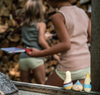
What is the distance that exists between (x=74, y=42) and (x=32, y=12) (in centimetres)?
79

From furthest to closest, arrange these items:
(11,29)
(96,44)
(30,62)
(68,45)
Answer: (11,29), (30,62), (68,45), (96,44)

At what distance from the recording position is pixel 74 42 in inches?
38.1

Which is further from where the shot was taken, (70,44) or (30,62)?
(30,62)

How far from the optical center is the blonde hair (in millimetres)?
1599

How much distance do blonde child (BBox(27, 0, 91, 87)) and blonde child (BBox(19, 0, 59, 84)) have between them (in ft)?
1.83

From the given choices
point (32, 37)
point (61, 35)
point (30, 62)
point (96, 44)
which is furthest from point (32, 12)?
point (96, 44)

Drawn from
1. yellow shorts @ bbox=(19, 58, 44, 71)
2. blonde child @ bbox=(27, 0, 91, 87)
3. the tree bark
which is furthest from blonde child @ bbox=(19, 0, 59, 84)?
the tree bark

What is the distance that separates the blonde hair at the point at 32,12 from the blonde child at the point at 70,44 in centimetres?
62

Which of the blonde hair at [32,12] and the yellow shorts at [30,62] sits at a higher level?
the blonde hair at [32,12]

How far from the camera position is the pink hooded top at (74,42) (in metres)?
0.95

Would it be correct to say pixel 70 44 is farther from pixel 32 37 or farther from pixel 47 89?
pixel 32 37

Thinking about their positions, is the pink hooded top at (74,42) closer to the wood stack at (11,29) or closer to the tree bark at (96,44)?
the tree bark at (96,44)

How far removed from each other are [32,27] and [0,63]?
128cm

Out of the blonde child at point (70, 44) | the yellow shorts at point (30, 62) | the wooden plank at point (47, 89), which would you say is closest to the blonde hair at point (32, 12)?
the yellow shorts at point (30, 62)
